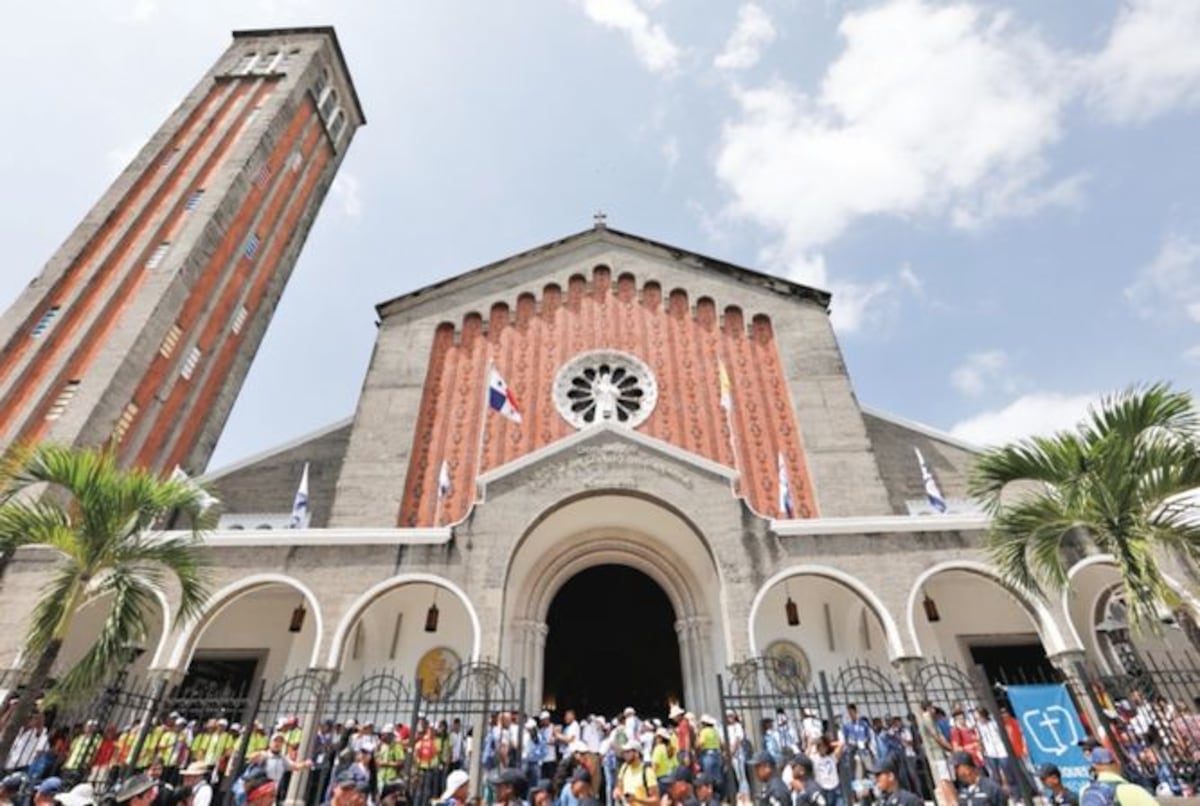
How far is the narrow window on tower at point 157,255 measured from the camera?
65.1 ft

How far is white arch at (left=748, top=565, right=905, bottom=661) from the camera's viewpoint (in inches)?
435

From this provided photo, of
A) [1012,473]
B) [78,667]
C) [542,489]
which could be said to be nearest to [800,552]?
[1012,473]

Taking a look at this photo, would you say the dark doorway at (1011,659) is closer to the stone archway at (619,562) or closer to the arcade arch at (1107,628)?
the arcade arch at (1107,628)

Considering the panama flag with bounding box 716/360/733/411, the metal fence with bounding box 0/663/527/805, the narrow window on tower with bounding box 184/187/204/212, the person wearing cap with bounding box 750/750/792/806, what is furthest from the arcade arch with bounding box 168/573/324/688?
the narrow window on tower with bounding box 184/187/204/212

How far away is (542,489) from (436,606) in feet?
11.6

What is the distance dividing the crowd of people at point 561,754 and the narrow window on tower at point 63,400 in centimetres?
872

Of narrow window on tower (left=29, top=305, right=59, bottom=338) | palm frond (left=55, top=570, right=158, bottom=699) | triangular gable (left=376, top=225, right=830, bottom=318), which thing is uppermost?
triangular gable (left=376, top=225, right=830, bottom=318)

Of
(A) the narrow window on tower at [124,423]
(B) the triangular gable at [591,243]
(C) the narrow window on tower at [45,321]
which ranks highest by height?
(B) the triangular gable at [591,243]

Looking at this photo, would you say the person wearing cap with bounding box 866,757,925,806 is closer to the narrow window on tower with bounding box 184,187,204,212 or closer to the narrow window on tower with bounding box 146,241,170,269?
the narrow window on tower with bounding box 146,241,170,269

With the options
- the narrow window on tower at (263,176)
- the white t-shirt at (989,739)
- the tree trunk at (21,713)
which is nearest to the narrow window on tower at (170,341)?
the narrow window on tower at (263,176)

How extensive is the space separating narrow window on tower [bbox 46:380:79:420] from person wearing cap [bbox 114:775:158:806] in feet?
48.5

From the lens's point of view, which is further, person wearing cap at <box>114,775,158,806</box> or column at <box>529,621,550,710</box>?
column at <box>529,621,550,710</box>

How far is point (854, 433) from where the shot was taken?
16.3m

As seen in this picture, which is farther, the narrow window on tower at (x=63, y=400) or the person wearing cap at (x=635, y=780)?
the narrow window on tower at (x=63, y=400)
